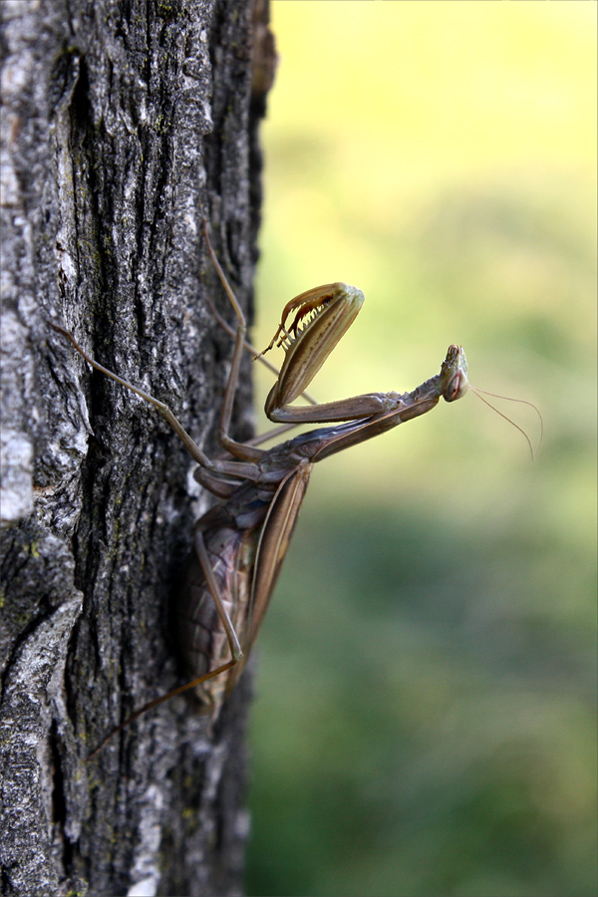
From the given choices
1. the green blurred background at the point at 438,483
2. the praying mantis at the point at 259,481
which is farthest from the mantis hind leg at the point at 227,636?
the green blurred background at the point at 438,483

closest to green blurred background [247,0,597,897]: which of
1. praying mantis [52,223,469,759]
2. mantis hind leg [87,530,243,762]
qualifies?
praying mantis [52,223,469,759]

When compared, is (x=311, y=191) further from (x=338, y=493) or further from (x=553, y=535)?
(x=553, y=535)

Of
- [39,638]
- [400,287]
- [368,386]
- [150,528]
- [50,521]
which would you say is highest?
[400,287]

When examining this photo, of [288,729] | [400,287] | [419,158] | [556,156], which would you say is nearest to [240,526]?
[288,729]

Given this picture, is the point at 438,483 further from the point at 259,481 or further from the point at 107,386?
the point at 107,386

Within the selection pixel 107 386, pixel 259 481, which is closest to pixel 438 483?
pixel 259 481

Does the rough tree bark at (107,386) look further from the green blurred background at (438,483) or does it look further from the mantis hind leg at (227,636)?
the green blurred background at (438,483)
